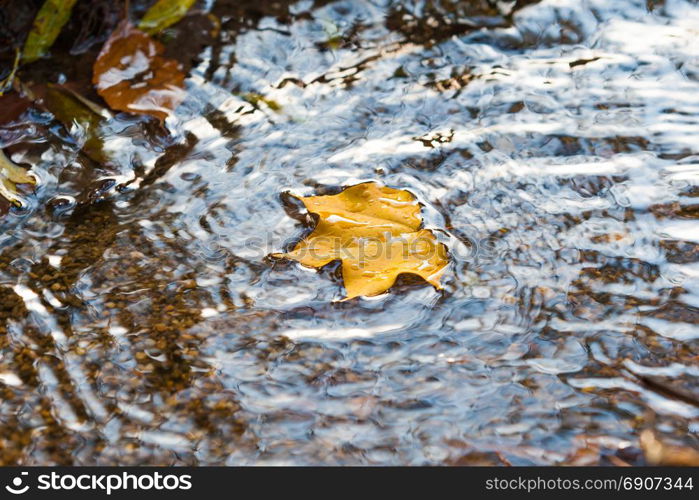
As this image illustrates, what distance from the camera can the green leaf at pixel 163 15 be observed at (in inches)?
101

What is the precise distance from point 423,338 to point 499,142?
2.49 feet

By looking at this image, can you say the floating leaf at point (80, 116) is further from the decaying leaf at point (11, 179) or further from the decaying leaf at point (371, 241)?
→ the decaying leaf at point (371, 241)

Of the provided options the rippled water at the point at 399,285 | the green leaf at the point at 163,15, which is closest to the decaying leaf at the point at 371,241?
the rippled water at the point at 399,285

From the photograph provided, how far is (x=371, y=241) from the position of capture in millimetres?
1734

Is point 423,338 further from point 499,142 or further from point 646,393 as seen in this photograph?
point 499,142

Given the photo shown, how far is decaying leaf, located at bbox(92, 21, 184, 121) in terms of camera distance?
7.39 ft

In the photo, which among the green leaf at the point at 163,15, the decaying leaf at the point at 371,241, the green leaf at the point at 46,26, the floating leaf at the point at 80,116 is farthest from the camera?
the green leaf at the point at 163,15

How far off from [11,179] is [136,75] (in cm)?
59

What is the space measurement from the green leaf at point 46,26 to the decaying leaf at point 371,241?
123 cm

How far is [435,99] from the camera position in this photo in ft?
7.31

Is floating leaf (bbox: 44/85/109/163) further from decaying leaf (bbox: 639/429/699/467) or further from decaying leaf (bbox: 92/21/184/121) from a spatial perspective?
decaying leaf (bbox: 639/429/699/467)

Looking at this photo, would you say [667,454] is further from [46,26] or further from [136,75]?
[46,26]

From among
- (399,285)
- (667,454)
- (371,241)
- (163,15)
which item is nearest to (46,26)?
(163,15)

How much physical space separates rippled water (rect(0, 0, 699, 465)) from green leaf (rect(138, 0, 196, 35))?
0.67 ft
